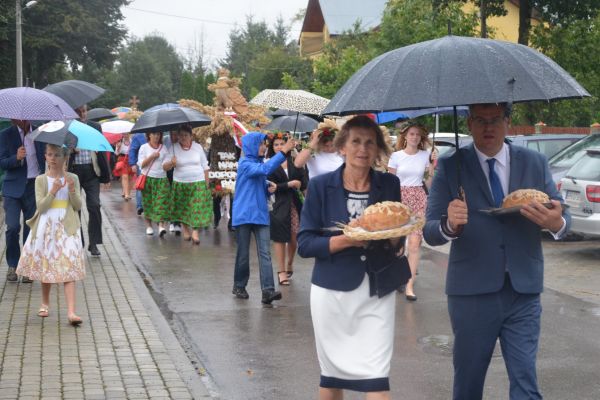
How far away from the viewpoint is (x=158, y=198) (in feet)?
49.8

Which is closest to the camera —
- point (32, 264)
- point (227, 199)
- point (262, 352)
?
point (262, 352)

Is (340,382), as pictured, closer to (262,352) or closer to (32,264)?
(262,352)

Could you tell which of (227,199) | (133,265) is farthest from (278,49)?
(133,265)

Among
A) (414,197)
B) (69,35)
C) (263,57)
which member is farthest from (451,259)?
(263,57)

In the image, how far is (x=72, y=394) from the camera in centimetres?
614

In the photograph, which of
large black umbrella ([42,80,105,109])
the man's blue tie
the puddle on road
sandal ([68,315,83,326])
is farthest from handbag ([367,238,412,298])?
large black umbrella ([42,80,105,109])

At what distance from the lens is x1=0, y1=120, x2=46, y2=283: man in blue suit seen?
403 inches

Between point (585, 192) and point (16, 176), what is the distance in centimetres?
746

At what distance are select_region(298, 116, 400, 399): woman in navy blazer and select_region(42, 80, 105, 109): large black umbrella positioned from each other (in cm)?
675

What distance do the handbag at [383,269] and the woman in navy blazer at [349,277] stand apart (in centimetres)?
3

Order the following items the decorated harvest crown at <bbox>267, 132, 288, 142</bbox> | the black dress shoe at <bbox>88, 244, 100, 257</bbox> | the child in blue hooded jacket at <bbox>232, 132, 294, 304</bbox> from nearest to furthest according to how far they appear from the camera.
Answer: the child in blue hooded jacket at <bbox>232, 132, 294, 304</bbox> < the decorated harvest crown at <bbox>267, 132, 288, 142</bbox> < the black dress shoe at <bbox>88, 244, 100, 257</bbox>

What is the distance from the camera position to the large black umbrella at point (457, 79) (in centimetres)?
425

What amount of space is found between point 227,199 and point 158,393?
446 inches

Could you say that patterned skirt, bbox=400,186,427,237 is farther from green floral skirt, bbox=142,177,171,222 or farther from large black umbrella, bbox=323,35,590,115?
green floral skirt, bbox=142,177,171,222
